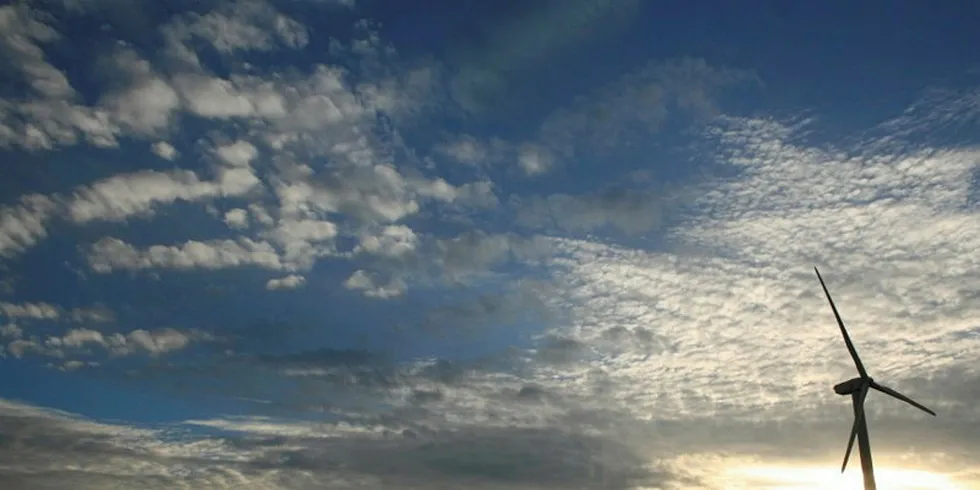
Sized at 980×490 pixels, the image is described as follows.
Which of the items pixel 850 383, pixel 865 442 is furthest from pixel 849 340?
pixel 865 442

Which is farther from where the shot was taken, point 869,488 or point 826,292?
point 826,292

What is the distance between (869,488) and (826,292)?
119 ft

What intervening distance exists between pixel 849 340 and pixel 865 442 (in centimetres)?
2098

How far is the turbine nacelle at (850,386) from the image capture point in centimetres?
15200

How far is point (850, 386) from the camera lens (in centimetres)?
15388

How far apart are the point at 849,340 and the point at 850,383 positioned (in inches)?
330

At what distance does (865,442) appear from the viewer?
5487 inches

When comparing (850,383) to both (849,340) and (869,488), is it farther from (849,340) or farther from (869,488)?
(869,488)

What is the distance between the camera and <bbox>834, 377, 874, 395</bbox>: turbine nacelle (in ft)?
499

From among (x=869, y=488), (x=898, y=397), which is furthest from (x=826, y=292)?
(x=869, y=488)

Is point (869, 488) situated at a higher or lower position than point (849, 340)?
lower

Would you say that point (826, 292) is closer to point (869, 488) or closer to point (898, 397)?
point (898, 397)

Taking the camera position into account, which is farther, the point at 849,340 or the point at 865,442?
the point at 849,340

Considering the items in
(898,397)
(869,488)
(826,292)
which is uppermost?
(826,292)
